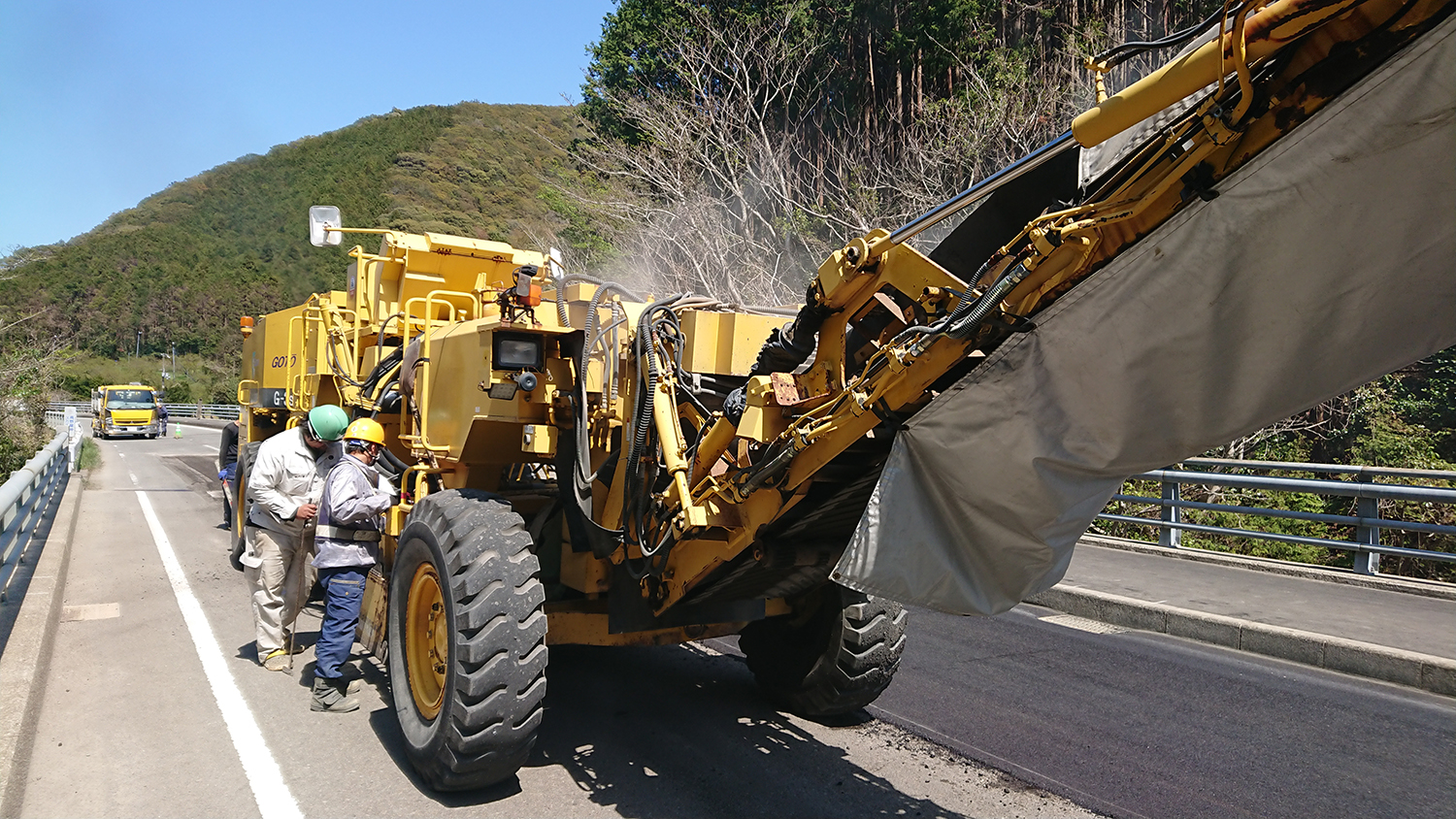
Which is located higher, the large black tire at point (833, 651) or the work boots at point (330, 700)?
the large black tire at point (833, 651)

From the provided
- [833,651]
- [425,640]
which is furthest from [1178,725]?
[425,640]

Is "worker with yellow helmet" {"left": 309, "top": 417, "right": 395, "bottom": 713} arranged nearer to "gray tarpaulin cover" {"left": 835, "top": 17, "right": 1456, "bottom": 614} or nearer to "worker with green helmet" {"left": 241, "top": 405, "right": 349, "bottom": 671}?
"worker with green helmet" {"left": 241, "top": 405, "right": 349, "bottom": 671}

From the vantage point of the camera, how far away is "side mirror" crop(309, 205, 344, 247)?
25.9 ft

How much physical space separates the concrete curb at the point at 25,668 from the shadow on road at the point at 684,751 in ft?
5.14

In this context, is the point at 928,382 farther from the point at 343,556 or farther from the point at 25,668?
the point at 25,668

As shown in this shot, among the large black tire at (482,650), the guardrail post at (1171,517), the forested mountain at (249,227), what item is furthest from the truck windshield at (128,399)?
the large black tire at (482,650)

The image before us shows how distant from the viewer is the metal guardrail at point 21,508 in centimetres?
691

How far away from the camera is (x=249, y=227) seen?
3504 inches

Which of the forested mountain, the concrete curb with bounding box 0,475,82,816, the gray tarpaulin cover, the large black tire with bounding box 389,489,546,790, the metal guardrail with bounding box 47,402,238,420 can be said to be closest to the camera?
the gray tarpaulin cover

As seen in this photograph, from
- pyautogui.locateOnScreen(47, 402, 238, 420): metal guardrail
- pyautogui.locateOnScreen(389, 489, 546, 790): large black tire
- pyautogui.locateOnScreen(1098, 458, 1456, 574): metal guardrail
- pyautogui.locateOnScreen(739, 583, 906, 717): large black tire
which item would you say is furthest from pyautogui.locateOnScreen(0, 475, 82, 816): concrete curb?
pyautogui.locateOnScreen(47, 402, 238, 420): metal guardrail

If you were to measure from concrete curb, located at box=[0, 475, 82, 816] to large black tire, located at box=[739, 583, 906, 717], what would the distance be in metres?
3.56

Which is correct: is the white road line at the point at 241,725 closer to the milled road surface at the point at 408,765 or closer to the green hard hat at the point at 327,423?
the milled road surface at the point at 408,765

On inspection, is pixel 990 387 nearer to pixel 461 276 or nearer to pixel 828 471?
pixel 828 471

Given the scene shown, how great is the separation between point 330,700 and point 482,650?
6.38 ft
